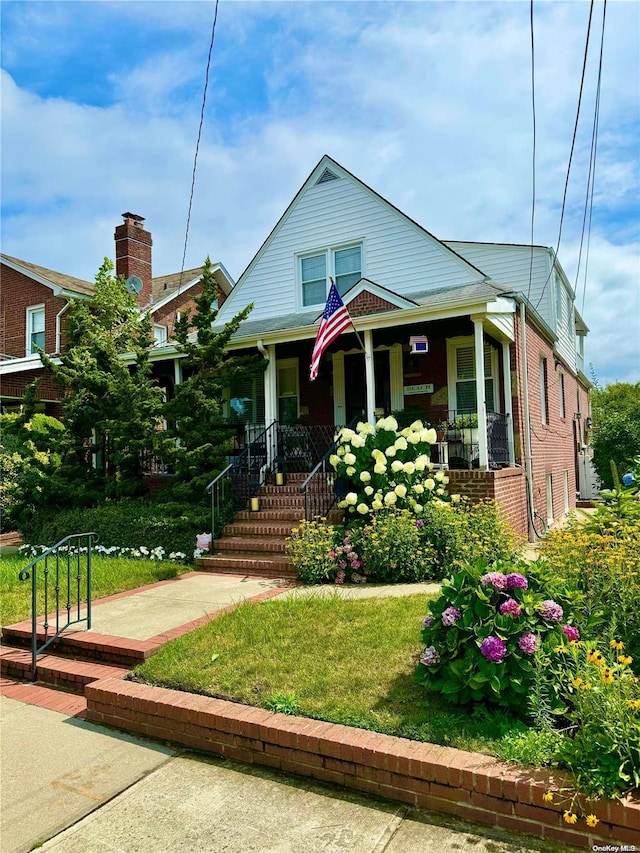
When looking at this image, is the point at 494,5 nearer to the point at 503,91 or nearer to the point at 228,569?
the point at 503,91

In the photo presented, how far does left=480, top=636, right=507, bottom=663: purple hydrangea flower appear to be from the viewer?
3.52m

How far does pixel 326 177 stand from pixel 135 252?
9854 millimetres

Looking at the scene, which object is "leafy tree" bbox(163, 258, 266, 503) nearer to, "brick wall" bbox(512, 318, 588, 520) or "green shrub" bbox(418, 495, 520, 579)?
"green shrub" bbox(418, 495, 520, 579)

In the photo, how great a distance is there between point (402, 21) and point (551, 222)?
6457 millimetres

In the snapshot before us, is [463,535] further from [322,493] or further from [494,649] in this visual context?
[494,649]

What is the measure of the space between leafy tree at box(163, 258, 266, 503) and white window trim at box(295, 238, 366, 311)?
3.89m

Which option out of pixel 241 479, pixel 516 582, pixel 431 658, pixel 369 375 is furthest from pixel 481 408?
pixel 431 658

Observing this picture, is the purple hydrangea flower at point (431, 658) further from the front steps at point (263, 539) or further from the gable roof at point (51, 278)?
the gable roof at point (51, 278)

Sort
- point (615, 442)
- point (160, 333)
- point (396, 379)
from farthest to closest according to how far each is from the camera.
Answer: point (615, 442) < point (160, 333) < point (396, 379)

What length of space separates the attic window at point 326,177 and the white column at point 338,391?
4.53m

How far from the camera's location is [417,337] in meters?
10.6

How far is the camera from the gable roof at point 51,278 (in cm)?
2067

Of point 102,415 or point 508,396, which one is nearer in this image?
point 102,415

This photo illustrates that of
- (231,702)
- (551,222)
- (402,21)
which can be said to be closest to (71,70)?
(402,21)
